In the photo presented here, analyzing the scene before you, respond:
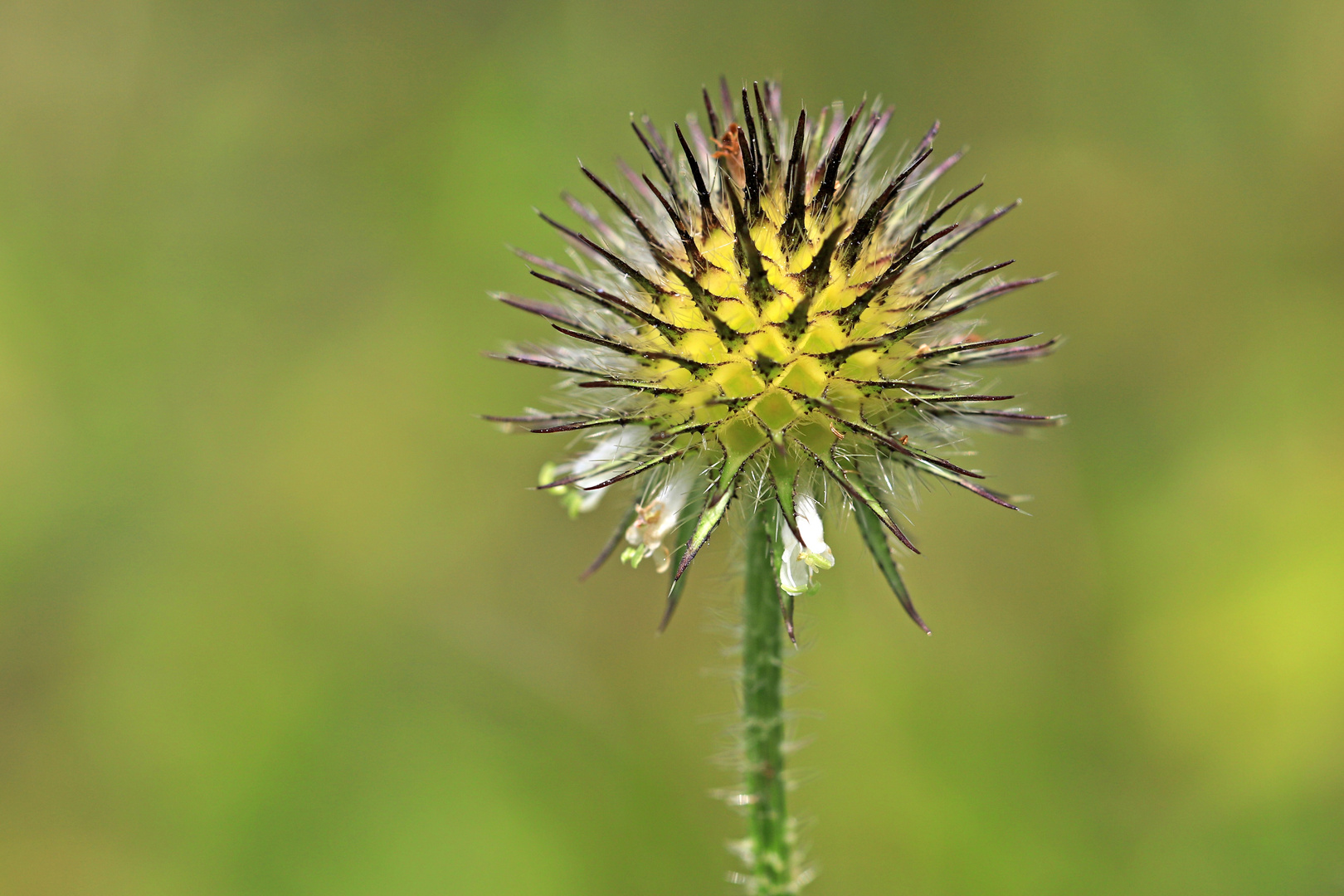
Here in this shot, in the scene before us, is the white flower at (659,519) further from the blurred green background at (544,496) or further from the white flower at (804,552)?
the blurred green background at (544,496)

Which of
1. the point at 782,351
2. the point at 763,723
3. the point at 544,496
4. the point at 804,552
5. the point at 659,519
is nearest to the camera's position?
the point at 804,552

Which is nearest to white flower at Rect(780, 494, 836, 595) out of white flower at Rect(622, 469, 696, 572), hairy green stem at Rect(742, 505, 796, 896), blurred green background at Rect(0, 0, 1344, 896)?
hairy green stem at Rect(742, 505, 796, 896)

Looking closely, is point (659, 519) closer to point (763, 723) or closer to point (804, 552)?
point (804, 552)

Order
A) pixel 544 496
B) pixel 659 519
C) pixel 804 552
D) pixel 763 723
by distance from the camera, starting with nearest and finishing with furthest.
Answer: pixel 804 552 → pixel 659 519 → pixel 763 723 → pixel 544 496

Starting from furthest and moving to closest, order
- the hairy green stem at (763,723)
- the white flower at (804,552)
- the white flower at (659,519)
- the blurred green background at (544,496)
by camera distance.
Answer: the blurred green background at (544,496) < the hairy green stem at (763,723) < the white flower at (659,519) < the white flower at (804,552)

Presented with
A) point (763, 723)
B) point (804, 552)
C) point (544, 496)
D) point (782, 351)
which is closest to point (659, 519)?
point (804, 552)

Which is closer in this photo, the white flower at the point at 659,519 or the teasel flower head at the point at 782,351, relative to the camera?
the teasel flower head at the point at 782,351

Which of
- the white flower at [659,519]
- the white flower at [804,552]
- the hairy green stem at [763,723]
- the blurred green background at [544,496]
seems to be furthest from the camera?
the blurred green background at [544,496]

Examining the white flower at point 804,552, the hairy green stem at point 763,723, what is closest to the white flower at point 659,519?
the hairy green stem at point 763,723
